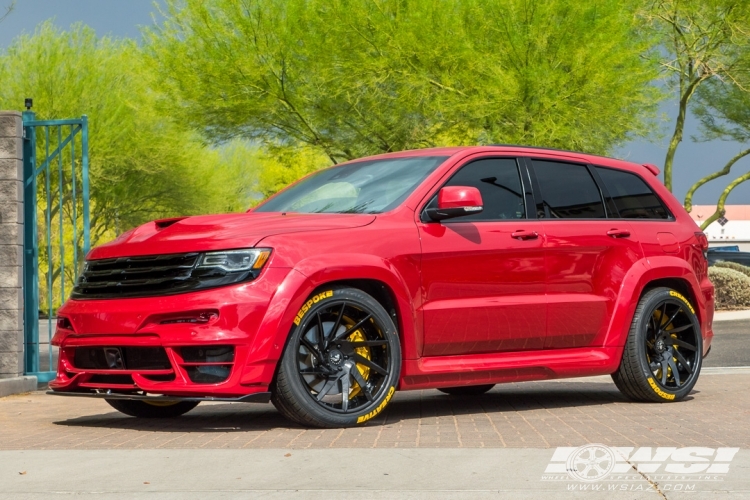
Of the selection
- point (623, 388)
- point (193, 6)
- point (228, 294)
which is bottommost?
point (623, 388)

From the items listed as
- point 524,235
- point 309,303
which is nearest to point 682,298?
point 524,235

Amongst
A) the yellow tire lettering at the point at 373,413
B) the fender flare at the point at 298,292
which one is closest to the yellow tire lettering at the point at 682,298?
the fender flare at the point at 298,292

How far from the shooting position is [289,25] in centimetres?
2931

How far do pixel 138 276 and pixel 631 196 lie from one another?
4.01 m

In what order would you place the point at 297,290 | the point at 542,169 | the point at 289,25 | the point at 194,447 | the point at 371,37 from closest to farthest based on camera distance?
the point at 194,447 → the point at 297,290 → the point at 542,169 → the point at 371,37 → the point at 289,25

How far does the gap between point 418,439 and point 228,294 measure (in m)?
1.33

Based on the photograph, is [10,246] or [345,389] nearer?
[345,389]

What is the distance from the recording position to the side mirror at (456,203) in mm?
7762

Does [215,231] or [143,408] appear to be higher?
[215,231]

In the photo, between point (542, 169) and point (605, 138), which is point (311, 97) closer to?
point (605, 138)

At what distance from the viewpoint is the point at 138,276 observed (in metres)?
7.52

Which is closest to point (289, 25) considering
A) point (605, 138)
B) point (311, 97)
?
point (311, 97)

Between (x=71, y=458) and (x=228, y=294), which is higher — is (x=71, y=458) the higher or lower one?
the lower one

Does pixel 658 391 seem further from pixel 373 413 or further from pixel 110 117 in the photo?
pixel 110 117
